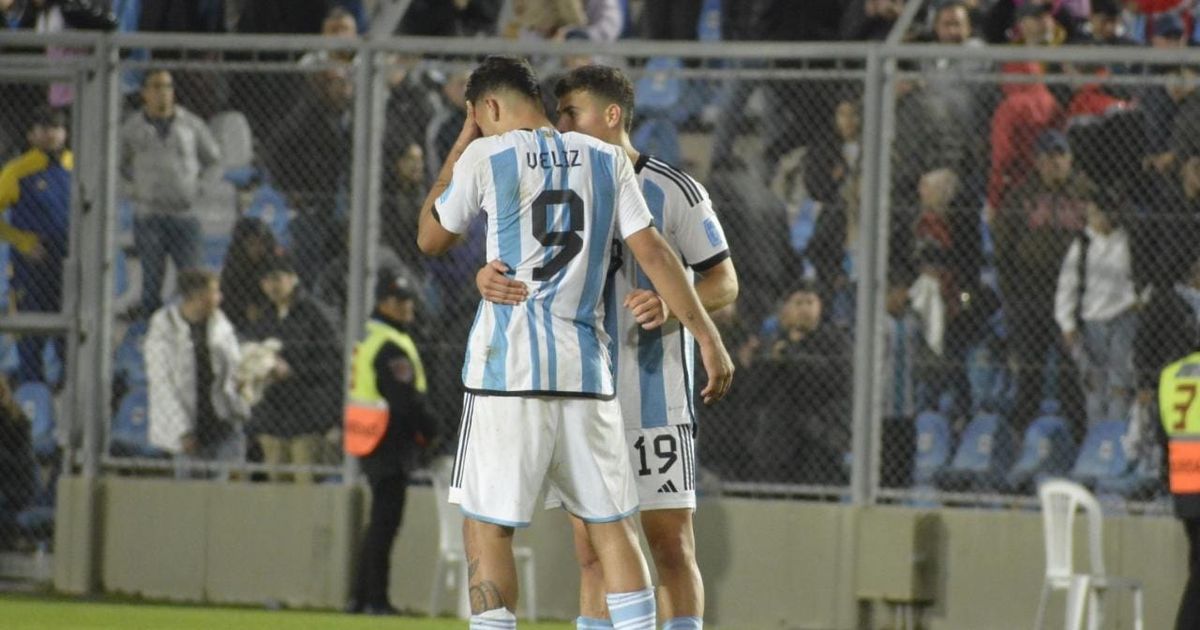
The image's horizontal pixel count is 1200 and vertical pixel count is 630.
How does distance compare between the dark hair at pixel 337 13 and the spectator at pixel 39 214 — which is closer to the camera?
the spectator at pixel 39 214

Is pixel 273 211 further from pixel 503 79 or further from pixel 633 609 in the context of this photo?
pixel 633 609

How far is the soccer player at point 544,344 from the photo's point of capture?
6.70 m

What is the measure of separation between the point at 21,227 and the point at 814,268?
199 inches

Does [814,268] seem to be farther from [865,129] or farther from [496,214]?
[496,214]

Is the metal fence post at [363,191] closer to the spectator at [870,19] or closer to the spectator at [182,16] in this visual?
the spectator at [182,16]

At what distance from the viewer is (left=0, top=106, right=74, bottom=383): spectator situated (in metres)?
14.0

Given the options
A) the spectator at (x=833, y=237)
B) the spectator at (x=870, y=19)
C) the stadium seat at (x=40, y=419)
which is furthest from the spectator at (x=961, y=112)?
the stadium seat at (x=40, y=419)

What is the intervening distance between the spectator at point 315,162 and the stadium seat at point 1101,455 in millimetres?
4572

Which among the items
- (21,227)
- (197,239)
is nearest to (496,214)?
(197,239)

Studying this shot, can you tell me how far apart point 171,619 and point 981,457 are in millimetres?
4419

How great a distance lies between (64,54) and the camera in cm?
1459

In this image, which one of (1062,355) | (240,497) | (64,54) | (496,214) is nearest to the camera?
(496,214)

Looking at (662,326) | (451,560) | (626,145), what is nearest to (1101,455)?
(451,560)

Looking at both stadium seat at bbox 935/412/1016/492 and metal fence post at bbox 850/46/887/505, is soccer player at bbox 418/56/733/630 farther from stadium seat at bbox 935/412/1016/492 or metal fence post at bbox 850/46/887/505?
metal fence post at bbox 850/46/887/505
